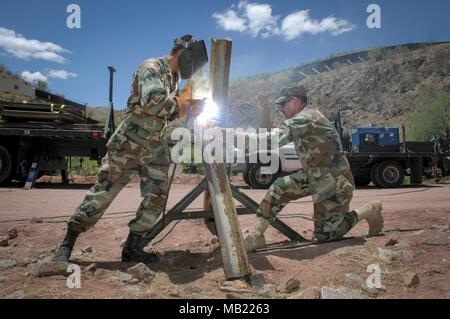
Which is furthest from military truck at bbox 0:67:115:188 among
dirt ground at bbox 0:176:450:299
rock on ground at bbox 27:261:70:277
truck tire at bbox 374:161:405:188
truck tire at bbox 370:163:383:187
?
truck tire at bbox 374:161:405:188

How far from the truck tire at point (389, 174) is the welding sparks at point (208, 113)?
9335 mm

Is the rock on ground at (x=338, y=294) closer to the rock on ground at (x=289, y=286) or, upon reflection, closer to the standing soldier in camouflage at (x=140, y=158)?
the rock on ground at (x=289, y=286)

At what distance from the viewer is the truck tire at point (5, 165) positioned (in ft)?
30.2

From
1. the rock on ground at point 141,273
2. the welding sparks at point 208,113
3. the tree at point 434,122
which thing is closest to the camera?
the rock on ground at point 141,273

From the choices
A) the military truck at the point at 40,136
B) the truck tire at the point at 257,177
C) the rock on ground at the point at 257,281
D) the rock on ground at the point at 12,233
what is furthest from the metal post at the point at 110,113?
the rock on ground at the point at 257,281

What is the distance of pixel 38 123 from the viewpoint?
9266 mm

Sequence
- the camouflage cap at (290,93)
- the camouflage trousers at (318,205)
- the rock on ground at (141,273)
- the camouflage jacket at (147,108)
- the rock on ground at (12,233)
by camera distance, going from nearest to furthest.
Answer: the rock on ground at (141,273) → the camouflage jacket at (147,108) → the camouflage trousers at (318,205) → the camouflage cap at (290,93) → the rock on ground at (12,233)

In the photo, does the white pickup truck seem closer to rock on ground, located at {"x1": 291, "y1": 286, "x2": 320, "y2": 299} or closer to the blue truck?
the blue truck

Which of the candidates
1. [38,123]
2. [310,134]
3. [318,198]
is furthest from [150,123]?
[38,123]

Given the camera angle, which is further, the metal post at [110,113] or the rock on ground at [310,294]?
the metal post at [110,113]

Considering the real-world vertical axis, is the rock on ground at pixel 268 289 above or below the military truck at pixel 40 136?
below

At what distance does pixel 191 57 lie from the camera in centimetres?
310

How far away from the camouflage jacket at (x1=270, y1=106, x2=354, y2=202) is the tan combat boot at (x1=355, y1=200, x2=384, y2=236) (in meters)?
0.34
